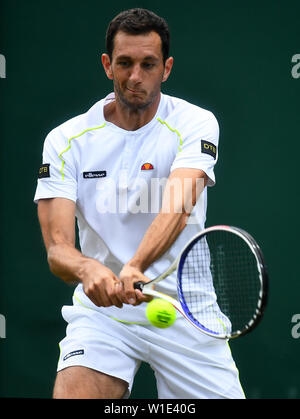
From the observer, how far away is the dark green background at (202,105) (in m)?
4.29

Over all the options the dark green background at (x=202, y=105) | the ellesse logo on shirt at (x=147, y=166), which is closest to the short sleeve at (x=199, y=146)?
the ellesse logo on shirt at (x=147, y=166)

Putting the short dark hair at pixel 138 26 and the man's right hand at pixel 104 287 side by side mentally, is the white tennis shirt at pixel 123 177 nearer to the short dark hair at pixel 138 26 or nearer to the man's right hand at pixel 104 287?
the short dark hair at pixel 138 26

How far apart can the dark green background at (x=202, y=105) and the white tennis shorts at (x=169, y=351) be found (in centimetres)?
121

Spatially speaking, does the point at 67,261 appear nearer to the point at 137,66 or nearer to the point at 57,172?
the point at 57,172

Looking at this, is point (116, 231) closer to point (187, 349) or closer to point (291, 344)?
point (187, 349)

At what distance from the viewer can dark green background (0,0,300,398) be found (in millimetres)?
4289

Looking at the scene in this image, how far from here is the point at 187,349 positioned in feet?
10.2

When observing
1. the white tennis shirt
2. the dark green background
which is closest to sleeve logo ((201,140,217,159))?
the white tennis shirt

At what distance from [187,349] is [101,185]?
0.68 m

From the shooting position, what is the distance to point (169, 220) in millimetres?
2877

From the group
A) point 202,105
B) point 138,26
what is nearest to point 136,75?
point 138,26

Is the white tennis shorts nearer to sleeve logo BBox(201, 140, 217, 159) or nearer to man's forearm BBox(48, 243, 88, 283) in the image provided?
man's forearm BBox(48, 243, 88, 283)

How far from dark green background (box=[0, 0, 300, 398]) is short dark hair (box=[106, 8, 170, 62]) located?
116 cm
